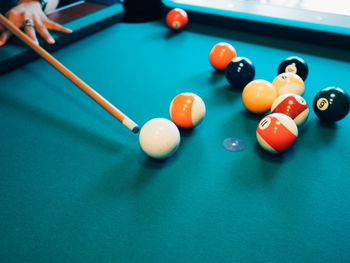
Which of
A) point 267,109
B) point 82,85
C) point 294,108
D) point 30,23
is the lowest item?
point 267,109

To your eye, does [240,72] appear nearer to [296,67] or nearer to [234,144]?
[296,67]

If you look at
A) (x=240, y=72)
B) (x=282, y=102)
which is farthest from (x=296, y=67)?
(x=282, y=102)

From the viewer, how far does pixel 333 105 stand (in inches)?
67.2

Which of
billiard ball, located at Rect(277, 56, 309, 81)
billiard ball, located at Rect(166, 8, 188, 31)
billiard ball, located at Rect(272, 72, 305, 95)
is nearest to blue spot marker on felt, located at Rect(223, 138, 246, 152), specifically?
billiard ball, located at Rect(272, 72, 305, 95)

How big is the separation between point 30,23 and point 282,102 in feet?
6.48

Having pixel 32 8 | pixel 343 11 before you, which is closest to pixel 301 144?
pixel 32 8

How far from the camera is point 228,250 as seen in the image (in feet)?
3.66

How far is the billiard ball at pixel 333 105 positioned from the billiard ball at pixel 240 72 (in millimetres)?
478

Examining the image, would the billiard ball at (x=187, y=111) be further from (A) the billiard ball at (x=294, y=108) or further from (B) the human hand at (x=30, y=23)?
(B) the human hand at (x=30, y=23)

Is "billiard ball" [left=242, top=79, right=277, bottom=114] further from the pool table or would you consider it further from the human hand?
the human hand

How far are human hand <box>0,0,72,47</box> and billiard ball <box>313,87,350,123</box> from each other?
196cm

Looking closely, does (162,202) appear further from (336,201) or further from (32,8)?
(32,8)

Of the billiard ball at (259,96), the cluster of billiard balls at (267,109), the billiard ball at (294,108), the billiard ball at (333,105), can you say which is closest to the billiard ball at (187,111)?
the cluster of billiard balls at (267,109)

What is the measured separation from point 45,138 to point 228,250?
114 cm
